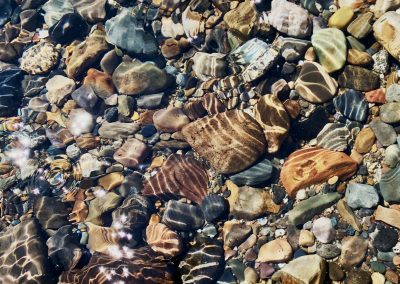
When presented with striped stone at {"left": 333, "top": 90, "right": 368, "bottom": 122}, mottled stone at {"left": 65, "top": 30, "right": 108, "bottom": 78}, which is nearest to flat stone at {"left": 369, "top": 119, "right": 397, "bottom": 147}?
striped stone at {"left": 333, "top": 90, "right": 368, "bottom": 122}

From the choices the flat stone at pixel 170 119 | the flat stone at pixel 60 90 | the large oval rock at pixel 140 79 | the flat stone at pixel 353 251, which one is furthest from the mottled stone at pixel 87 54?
the flat stone at pixel 353 251

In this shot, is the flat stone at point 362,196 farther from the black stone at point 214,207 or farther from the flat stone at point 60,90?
the flat stone at point 60,90

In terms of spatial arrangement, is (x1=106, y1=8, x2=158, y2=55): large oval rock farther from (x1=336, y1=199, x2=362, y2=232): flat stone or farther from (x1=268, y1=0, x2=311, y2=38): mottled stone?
(x1=336, y1=199, x2=362, y2=232): flat stone

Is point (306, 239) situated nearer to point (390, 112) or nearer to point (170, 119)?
point (390, 112)

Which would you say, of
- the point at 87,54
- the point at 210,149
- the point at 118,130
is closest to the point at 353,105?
the point at 210,149

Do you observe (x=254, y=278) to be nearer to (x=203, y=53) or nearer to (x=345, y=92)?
(x=345, y=92)

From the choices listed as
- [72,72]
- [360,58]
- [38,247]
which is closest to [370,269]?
[360,58]

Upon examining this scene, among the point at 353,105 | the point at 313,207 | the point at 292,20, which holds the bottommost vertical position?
the point at 313,207
